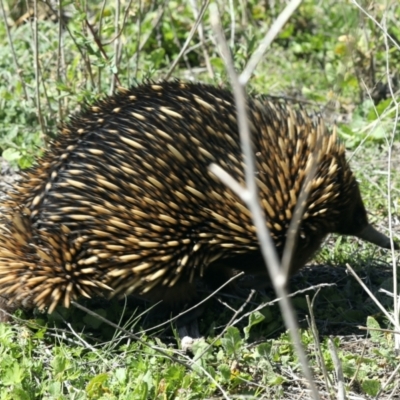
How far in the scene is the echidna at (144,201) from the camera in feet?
10.7

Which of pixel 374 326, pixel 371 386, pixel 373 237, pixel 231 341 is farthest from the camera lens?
pixel 373 237

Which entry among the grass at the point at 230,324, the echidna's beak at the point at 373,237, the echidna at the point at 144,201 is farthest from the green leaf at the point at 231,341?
the echidna's beak at the point at 373,237

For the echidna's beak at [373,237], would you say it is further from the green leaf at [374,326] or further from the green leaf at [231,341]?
the green leaf at [231,341]

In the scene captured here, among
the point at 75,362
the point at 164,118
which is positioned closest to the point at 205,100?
the point at 164,118

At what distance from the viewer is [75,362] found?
10.7ft

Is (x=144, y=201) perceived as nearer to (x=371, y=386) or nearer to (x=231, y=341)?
(x=231, y=341)

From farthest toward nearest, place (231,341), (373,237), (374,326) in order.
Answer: (373,237)
(374,326)
(231,341)

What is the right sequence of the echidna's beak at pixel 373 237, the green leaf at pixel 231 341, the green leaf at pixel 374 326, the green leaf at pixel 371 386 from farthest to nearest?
1. the echidna's beak at pixel 373 237
2. the green leaf at pixel 374 326
3. the green leaf at pixel 231 341
4. the green leaf at pixel 371 386

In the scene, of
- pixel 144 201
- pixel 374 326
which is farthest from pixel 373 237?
pixel 144 201

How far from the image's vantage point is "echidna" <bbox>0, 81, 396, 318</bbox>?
3.26 metres

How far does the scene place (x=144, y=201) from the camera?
3.28m

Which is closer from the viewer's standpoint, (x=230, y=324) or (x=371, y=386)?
(x=371, y=386)

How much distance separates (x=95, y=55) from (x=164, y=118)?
0.96 m

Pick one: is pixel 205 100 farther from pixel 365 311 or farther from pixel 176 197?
pixel 365 311
